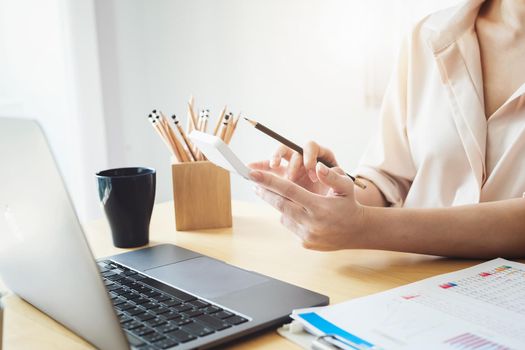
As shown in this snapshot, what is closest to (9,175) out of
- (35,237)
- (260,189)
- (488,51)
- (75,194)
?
(35,237)

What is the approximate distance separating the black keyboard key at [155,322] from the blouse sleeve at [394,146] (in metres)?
0.73

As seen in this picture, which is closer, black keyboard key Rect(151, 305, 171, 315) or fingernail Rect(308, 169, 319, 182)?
black keyboard key Rect(151, 305, 171, 315)

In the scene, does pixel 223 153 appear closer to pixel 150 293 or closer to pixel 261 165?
pixel 150 293

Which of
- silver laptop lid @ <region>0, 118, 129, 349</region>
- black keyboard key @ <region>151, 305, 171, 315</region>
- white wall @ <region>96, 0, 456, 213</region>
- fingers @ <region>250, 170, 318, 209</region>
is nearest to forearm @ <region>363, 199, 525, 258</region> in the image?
fingers @ <region>250, 170, 318, 209</region>

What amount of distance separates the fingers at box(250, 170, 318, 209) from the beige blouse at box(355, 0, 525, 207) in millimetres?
465

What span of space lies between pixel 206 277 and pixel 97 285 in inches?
11.6

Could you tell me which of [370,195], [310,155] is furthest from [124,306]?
[370,195]

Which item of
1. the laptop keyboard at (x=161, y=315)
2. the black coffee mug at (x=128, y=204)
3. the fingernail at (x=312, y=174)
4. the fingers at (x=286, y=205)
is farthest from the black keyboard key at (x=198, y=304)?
the fingernail at (x=312, y=174)

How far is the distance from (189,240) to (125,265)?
0.60 ft

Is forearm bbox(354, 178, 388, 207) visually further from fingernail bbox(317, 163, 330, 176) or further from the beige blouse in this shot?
fingernail bbox(317, 163, 330, 176)

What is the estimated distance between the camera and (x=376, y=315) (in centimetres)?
64

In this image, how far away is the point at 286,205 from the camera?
83cm

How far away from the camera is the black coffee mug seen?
3.08 ft

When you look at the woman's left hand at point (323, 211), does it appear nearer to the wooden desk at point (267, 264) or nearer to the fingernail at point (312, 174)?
the wooden desk at point (267, 264)
